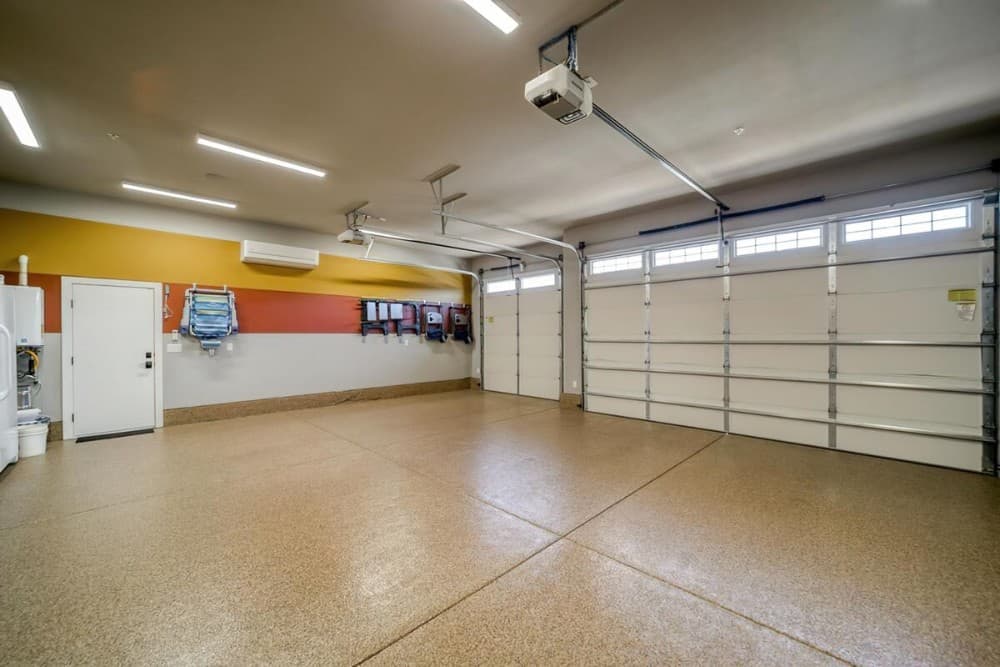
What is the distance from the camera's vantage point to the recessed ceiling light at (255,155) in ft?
12.4

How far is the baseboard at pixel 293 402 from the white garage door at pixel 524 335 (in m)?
1.28

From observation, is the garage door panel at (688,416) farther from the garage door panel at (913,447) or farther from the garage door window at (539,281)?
the garage door window at (539,281)

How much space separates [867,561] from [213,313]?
26.0 ft

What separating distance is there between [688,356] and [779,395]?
4.00 ft

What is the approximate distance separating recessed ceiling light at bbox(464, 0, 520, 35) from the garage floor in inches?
128

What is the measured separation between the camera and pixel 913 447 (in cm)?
412

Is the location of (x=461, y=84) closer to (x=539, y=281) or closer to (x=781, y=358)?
(x=781, y=358)

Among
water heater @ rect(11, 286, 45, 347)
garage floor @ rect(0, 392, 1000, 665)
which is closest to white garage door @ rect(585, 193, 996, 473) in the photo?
garage floor @ rect(0, 392, 1000, 665)

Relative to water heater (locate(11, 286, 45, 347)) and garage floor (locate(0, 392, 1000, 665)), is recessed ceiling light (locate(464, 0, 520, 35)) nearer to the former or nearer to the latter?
garage floor (locate(0, 392, 1000, 665))

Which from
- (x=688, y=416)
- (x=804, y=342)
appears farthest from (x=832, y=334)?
(x=688, y=416)

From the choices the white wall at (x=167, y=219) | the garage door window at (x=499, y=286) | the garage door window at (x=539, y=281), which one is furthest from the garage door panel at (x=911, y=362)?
the white wall at (x=167, y=219)

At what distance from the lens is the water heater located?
436 cm

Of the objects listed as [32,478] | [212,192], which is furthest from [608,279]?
[32,478]

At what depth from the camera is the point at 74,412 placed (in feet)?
16.6
